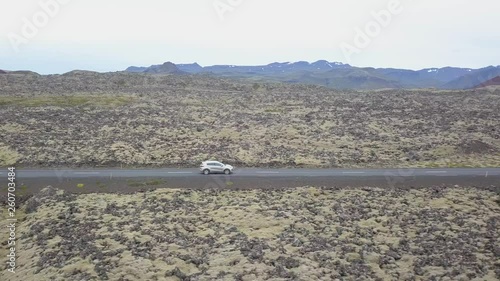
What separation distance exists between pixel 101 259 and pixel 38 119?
49.1 m

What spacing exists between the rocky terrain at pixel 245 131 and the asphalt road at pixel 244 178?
332cm

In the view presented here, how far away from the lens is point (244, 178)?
3931 cm

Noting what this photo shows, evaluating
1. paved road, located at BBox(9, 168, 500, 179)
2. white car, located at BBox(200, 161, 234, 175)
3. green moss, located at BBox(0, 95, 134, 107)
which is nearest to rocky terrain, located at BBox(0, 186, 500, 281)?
white car, located at BBox(200, 161, 234, 175)

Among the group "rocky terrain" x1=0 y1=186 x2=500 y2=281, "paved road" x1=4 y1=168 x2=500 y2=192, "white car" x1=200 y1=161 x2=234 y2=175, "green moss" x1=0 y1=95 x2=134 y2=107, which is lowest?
"rocky terrain" x1=0 y1=186 x2=500 y2=281

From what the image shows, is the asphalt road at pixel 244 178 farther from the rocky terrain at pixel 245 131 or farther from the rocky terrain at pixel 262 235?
the rocky terrain at pixel 245 131

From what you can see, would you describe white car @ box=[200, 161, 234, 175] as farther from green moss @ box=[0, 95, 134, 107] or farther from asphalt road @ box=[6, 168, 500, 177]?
green moss @ box=[0, 95, 134, 107]

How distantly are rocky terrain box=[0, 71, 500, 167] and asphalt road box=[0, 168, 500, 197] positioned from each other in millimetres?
3317

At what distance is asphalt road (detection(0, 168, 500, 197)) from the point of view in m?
36.5

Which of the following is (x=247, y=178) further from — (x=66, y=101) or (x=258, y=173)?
(x=66, y=101)

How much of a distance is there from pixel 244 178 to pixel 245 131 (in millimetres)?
22533

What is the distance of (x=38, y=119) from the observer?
6206 centimetres

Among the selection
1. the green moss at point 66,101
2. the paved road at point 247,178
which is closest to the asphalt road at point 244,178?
the paved road at point 247,178

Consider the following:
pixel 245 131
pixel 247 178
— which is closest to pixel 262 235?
pixel 247 178

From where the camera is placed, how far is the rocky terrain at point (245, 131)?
155ft
